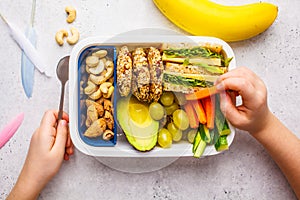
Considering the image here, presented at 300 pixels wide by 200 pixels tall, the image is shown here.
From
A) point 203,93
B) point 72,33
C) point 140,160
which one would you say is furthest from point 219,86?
point 72,33

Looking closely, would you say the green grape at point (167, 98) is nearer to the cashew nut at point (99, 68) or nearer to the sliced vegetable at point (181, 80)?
the sliced vegetable at point (181, 80)

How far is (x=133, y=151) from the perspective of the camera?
32.5 inches

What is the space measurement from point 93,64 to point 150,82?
0.38ft

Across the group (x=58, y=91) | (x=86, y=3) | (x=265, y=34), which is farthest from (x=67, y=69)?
(x=265, y=34)

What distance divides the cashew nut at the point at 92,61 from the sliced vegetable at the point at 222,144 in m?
0.28

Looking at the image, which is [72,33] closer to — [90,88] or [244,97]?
[90,88]

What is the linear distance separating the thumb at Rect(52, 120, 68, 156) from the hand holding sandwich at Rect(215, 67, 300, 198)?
0.31 m

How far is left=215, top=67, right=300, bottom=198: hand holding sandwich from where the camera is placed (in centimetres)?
80

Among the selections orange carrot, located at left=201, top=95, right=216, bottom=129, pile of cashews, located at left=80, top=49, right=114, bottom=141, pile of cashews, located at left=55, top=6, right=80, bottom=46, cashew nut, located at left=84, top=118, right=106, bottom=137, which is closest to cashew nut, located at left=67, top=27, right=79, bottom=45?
pile of cashews, located at left=55, top=6, right=80, bottom=46

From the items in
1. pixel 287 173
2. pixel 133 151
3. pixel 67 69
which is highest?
pixel 67 69

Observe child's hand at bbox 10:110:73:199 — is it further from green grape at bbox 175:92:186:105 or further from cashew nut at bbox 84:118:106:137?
green grape at bbox 175:92:186:105

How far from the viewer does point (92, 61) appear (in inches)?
33.0

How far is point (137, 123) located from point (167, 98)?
0.07m

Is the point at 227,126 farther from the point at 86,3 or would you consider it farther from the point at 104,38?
the point at 86,3
